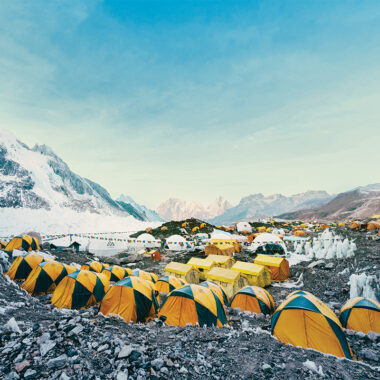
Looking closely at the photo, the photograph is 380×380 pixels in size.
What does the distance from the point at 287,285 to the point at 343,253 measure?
31.9 feet

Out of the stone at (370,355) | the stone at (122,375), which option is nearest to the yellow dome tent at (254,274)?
the stone at (370,355)

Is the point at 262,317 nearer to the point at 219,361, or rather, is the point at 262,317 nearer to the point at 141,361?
the point at 219,361

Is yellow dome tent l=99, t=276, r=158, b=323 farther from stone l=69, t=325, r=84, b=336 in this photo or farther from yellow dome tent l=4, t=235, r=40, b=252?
yellow dome tent l=4, t=235, r=40, b=252

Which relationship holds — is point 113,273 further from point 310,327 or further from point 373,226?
point 373,226

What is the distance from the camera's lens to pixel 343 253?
22922mm

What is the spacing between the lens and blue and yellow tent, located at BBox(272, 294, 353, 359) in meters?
7.36

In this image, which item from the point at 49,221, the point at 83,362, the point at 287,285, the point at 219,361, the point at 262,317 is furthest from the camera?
the point at 49,221

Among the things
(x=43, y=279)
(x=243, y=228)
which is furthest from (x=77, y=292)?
(x=243, y=228)

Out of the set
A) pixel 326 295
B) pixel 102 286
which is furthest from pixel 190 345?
pixel 326 295

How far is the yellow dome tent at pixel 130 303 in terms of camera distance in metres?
10.0

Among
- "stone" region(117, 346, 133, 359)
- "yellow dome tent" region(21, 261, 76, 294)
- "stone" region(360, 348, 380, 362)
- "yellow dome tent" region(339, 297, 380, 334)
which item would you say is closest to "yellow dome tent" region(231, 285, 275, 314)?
"yellow dome tent" region(339, 297, 380, 334)

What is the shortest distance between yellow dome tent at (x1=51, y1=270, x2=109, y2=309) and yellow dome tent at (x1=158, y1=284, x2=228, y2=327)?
4.58 meters

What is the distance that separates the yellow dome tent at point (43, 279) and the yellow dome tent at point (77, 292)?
6.26 feet

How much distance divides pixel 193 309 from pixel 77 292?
668 centimetres
